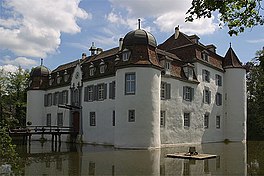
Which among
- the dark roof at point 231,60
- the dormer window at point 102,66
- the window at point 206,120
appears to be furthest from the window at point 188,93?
the dark roof at point 231,60

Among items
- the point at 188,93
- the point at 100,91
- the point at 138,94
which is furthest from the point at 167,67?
the point at 100,91

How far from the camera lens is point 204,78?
1280 inches

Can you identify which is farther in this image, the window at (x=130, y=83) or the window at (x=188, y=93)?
the window at (x=188, y=93)

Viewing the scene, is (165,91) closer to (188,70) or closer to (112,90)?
(188,70)

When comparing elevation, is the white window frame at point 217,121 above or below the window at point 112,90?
below

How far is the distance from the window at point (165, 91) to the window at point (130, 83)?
120 inches

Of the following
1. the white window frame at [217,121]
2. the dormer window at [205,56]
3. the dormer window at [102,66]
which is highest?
the dormer window at [205,56]

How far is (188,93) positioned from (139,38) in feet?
24.5

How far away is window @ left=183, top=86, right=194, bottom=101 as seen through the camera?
29.7m

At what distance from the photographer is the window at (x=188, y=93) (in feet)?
97.5

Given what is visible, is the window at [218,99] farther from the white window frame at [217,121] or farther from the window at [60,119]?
the window at [60,119]

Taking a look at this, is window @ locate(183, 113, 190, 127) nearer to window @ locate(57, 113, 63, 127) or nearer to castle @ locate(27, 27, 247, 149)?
castle @ locate(27, 27, 247, 149)

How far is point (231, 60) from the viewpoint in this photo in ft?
119

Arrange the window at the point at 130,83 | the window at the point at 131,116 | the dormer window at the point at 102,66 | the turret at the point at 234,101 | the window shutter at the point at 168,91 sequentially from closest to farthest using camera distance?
the window at the point at 131,116, the window at the point at 130,83, the window shutter at the point at 168,91, the dormer window at the point at 102,66, the turret at the point at 234,101
